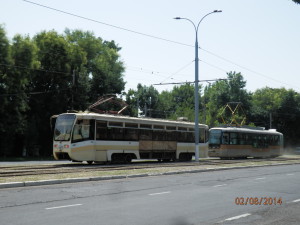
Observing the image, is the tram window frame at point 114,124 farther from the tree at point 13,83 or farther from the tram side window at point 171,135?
the tree at point 13,83

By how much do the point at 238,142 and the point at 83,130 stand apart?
1944 cm

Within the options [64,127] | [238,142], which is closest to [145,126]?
[64,127]

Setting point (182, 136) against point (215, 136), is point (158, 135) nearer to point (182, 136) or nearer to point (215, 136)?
point (182, 136)

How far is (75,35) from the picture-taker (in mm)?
59344

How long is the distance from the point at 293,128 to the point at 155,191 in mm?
72792

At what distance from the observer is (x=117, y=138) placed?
25.8 m

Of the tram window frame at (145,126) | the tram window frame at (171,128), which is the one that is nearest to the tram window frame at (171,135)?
the tram window frame at (171,128)

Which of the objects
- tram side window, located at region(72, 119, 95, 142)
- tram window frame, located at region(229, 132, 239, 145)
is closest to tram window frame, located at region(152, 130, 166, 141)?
tram side window, located at region(72, 119, 95, 142)

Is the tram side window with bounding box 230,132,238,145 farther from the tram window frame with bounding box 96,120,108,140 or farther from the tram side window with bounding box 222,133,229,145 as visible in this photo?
the tram window frame with bounding box 96,120,108,140

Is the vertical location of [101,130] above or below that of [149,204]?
above

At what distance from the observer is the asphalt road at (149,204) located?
8070 mm

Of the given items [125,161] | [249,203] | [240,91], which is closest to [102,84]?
[125,161]

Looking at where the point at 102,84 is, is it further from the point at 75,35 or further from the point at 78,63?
the point at 75,35

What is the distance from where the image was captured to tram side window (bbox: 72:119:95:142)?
77.7ft
